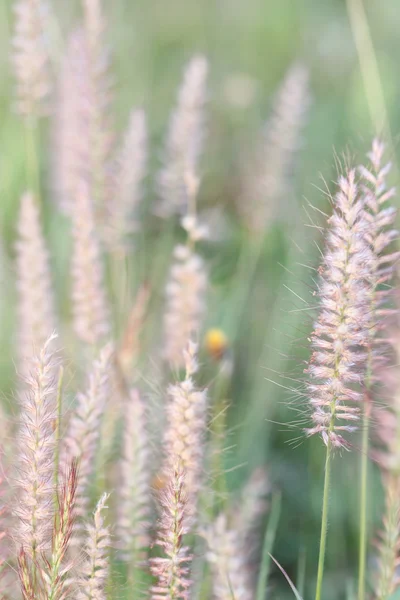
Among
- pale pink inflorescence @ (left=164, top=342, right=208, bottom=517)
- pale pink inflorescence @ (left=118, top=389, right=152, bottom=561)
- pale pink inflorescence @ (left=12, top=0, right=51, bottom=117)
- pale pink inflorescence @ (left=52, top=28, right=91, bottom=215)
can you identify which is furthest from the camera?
pale pink inflorescence @ (left=52, top=28, right=91, bottom=215)

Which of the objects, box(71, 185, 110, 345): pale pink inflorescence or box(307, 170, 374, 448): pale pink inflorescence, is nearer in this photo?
box(307, 170, 374, 448): pale pink inflorescence

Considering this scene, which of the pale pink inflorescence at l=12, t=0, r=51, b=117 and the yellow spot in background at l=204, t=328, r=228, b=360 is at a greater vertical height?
the pale pink inflorescence at l=12, t=0, r=51, b=117

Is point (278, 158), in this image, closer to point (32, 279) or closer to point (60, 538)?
point (32, 279)

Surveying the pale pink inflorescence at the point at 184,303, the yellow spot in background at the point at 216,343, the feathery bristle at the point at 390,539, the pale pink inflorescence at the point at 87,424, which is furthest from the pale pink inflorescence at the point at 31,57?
the feathery bristle at the point at 390,539

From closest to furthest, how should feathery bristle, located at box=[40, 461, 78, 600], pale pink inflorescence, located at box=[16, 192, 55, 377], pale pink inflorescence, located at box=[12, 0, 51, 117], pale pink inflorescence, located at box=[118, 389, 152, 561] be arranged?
feathery bristle, located at box=[40, 461, 78, 600] < pale pink inflorescence, located at box=[118, 389, 152, 561] < pale pink inflorescence, located at box=[16, 192, 55, 377] < pale pink inflorescence, located at box=[12, 0, 51, 117]

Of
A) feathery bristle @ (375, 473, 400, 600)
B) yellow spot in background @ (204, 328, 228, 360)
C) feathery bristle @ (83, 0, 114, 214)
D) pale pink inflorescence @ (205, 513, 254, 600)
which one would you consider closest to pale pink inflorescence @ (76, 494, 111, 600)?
pale pink inflorescence @ (205, 513, 254, 600)

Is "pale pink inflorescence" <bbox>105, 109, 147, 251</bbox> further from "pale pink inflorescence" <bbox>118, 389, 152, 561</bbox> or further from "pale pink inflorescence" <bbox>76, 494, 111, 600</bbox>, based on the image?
"pale pink inflorescence" <bbox>76, 494, 111, 600</bbox>

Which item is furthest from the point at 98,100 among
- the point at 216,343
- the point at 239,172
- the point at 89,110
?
the point at 239,172

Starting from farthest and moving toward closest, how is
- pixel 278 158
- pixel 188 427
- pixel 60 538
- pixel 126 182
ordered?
pixel 278 158
pixel 126 182
pixel 188 427
pixel 60 538
